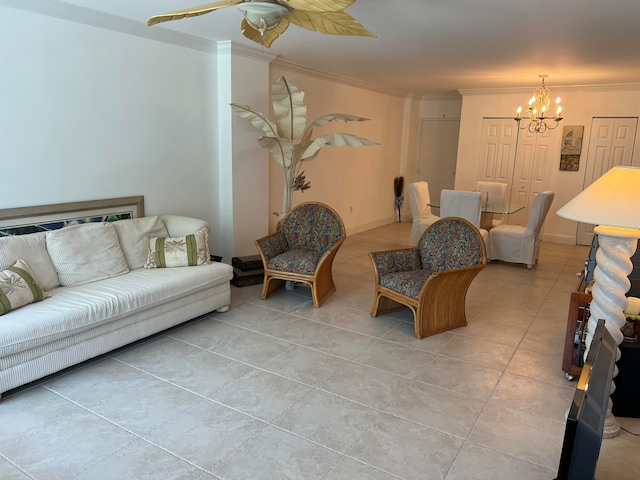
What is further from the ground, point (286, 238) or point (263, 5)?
point (263, 5)

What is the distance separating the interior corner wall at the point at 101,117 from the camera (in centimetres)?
344

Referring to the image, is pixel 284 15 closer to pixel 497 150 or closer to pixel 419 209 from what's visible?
pixel 419 209

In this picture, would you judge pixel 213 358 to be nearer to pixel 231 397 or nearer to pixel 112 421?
pixel 231 397

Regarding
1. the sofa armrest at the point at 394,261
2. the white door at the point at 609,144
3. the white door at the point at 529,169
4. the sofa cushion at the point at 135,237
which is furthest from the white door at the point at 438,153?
the sofa cushion at the point at 135,237

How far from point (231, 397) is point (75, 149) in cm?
249

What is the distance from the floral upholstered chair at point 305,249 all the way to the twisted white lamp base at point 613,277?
2.34 meters

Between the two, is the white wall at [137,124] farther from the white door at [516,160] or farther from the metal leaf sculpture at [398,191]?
the white door at [516,160]

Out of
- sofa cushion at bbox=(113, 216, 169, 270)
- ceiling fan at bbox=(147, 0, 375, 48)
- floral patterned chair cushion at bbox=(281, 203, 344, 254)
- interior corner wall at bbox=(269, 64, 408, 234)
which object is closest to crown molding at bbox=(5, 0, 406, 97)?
interior corner wall at bbox=(269, 64, 408, 234)

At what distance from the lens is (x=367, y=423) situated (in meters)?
2.62

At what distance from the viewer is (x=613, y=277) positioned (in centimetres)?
250

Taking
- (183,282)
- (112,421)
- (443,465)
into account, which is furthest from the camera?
(183,282)

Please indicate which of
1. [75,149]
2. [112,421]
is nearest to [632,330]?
[112,421]

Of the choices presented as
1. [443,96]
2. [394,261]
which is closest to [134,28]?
[394,261]

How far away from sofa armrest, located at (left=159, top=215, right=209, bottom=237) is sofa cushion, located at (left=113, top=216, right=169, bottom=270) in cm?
19
